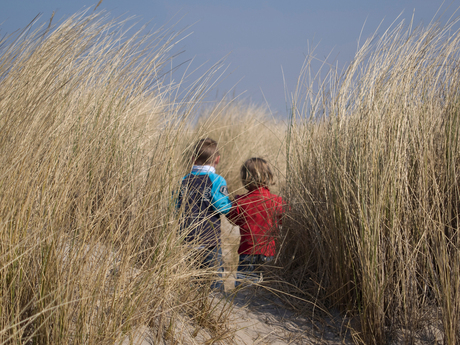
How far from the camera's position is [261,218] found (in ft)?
8.79

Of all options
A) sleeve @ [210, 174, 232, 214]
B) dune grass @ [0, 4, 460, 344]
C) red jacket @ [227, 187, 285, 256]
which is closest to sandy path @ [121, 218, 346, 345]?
dune grass @ [0, 4, 460, 344]

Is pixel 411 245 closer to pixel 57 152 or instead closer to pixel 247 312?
pixel 247 312

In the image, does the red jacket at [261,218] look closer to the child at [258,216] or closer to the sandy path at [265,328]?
the child at [258,216]

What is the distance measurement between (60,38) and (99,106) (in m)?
0.38

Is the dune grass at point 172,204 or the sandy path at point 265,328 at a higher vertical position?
the dune grass at point 172,204

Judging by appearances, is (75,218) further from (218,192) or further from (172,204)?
(218,192)

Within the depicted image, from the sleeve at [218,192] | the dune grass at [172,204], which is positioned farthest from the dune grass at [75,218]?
the sleeve at [218,192]

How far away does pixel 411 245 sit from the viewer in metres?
1.68

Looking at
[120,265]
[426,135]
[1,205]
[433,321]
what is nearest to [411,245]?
[433,321]

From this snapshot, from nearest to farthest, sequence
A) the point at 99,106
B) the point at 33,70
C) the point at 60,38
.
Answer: the point at 33,70 → the point at 60,38 → the point at 99,106

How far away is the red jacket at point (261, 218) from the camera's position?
240 centimetres

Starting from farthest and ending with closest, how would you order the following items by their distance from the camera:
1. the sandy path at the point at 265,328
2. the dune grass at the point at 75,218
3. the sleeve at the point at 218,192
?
the sleeve at the point at 218,192 → the sandy path at the point at 265,328 → the dune grass at the point at 75,218

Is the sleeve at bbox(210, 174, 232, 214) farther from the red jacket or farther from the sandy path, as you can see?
the sandy path

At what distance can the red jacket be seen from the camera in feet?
7.89
